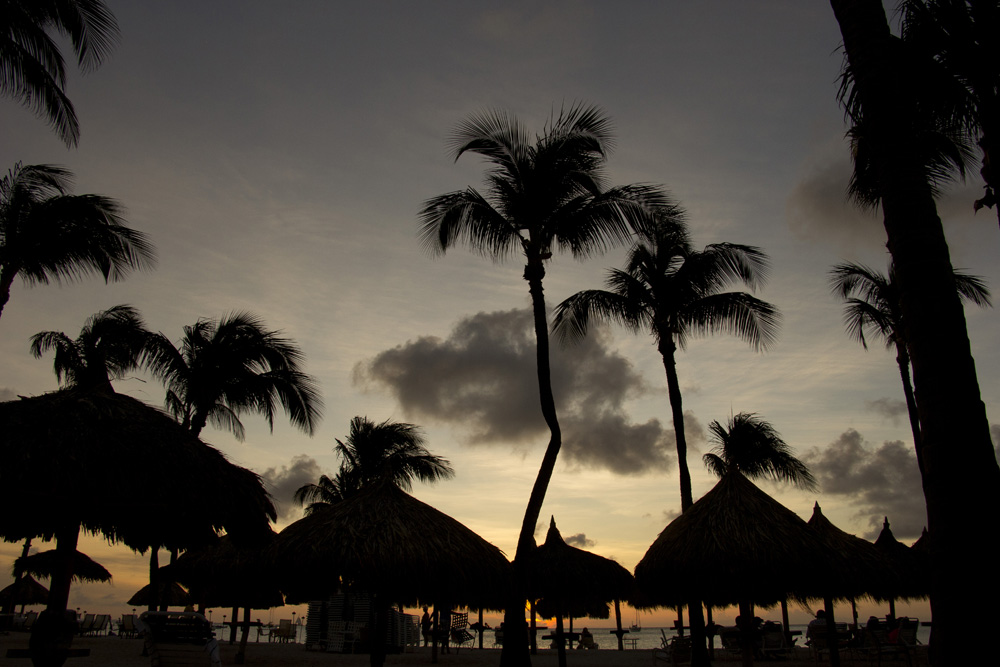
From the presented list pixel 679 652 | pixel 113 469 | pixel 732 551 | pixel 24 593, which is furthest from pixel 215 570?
pixel 24 593

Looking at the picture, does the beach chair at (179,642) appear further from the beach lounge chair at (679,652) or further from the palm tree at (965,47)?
the palm tree at (965,47)

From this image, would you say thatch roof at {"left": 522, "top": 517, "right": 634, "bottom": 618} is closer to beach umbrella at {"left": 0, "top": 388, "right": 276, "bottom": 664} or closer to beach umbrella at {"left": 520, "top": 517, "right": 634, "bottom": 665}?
beach umbrella at {"left": 520, "top": 517, "right": 634, "bottom": 665}

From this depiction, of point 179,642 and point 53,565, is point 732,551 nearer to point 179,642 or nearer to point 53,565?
point 179,642

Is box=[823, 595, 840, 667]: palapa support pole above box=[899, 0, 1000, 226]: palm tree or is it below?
below

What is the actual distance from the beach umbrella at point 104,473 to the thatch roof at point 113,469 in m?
0.01

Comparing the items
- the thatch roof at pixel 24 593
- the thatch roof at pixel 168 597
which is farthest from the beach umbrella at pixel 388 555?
the thatch roof at pixel 24 593

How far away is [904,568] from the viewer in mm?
18109

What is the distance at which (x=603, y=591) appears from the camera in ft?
62.9

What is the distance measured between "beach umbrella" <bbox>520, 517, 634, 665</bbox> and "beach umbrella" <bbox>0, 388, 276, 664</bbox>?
10.4 meters

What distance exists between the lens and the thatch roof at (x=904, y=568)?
52.2ft

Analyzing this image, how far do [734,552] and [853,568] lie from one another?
3899mm

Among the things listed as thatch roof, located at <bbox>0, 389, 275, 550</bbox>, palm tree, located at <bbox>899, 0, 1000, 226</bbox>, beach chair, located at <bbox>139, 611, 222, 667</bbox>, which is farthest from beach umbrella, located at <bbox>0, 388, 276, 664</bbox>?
palm tree, located at <bbox>899, 0, 1000, 226</bbox>

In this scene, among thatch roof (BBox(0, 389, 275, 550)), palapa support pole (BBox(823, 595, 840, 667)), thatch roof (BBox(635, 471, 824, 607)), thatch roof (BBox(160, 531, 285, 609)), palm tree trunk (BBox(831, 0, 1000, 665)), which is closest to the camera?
palm tree trunk (BBox(831, 0, 1000, 665))

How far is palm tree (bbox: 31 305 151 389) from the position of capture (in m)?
18.7
